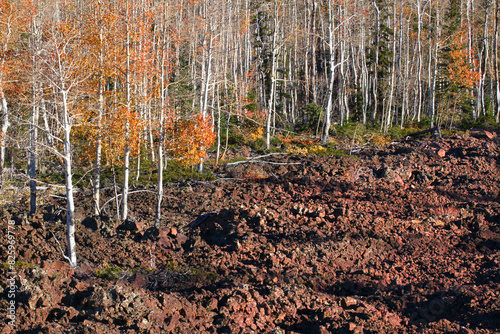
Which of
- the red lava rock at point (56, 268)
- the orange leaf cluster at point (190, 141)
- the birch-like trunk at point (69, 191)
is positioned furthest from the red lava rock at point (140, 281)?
the orange leaf cluster at point (190, 141)

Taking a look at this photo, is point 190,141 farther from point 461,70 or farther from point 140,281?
point 461,70

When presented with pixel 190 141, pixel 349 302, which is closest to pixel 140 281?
pixel 349 302

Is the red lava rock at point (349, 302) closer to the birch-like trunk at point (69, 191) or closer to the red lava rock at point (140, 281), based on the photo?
the red lava rock at point (140, 281)

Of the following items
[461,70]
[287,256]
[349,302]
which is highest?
[461,70]

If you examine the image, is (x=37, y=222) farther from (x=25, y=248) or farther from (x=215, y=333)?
(x=215, y=333)

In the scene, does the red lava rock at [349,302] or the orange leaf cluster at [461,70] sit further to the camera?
the orange leaf cluster at [461,70]

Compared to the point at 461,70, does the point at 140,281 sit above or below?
below

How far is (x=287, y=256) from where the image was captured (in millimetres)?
8859

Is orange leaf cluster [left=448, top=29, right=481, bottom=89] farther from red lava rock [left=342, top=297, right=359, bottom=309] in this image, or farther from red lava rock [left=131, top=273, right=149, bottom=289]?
red lava rock [left=131, top=273, right=149, bottom=289]

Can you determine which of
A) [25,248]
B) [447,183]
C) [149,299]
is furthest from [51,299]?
[447,183]

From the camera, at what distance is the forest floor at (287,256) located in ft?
21.0

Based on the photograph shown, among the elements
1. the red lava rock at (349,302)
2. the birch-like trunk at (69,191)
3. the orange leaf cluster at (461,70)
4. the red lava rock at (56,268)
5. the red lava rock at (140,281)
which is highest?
the orange leaf cluster at (461,70)

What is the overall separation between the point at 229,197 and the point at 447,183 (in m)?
6.60

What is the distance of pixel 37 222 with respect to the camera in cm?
1077
